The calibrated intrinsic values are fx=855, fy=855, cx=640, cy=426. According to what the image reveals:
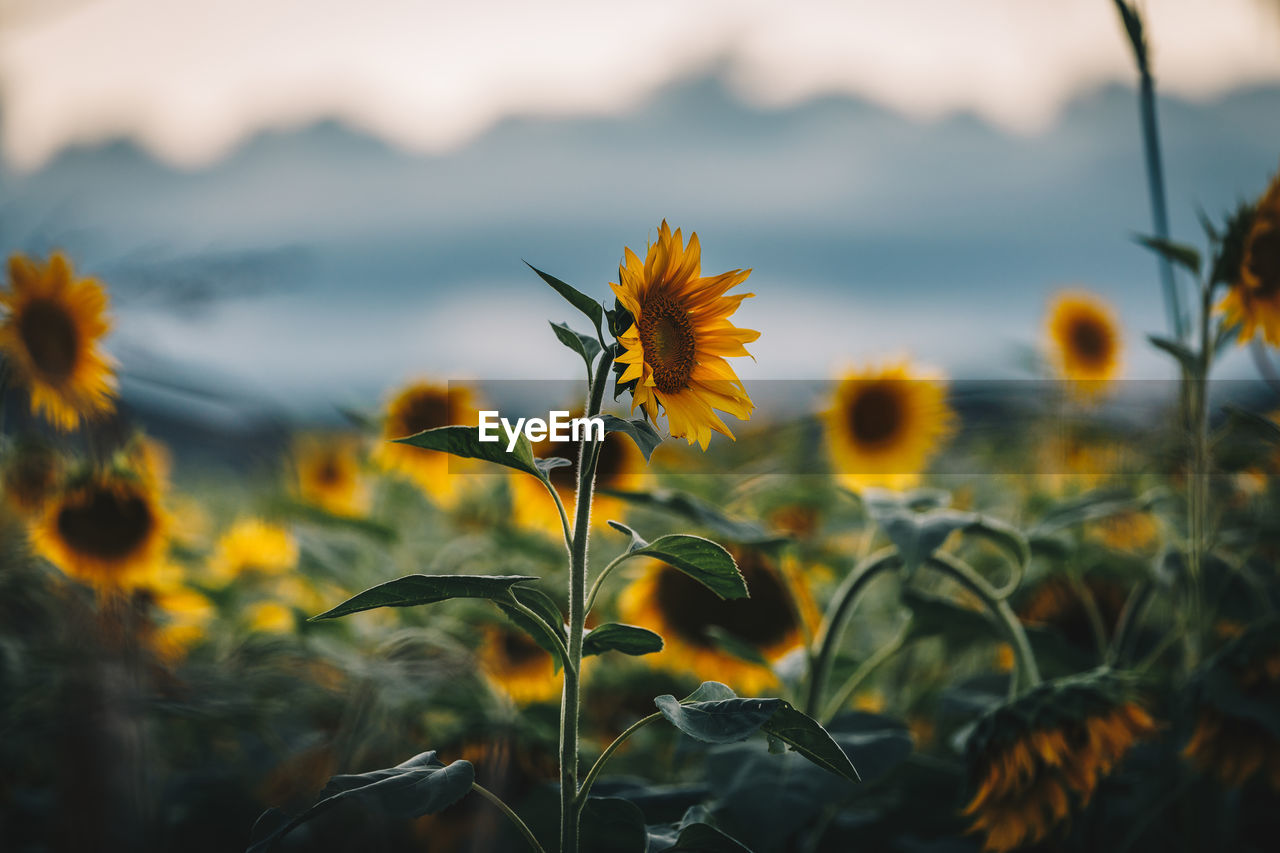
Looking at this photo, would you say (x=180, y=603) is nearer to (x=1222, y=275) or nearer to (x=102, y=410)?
Result: (x=102, y=410)

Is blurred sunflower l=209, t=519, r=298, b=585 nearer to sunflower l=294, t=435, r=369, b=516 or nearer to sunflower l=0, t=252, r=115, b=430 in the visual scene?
sunflower l=294, t=435, r=369, b=516

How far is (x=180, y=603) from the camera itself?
1.00 meters

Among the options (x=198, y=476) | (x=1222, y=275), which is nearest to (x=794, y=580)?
(x=1222, y=275)

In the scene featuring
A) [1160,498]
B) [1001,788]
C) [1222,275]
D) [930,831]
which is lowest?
[930,831]

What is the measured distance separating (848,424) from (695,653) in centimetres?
38

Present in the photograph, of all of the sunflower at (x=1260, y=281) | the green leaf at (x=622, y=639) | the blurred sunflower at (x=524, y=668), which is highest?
the sunflower at (x=1260, y=281)

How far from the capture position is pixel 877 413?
1154 mm

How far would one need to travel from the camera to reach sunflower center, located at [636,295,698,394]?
1.19 ft

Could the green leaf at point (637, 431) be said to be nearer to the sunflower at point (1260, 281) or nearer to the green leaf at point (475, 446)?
the green leaf at point (475, 446)

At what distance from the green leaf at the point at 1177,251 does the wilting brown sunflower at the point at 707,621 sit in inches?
19.0

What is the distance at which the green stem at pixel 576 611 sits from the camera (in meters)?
0.35

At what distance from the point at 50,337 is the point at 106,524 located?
0.68 ft

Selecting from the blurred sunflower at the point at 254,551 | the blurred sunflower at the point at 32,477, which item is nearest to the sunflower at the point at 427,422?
the blurred sunflower at the point at 254,551

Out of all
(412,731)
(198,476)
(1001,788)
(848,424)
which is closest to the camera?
(1001,788)
